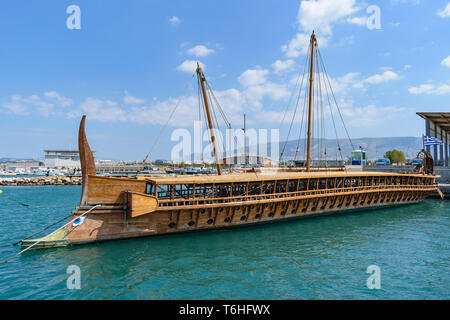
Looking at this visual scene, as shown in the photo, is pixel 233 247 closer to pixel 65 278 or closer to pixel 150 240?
pixel 150 240

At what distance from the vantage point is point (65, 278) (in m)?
10.0

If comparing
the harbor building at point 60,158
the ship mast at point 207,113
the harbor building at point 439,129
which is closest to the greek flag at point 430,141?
the harbor building at point 439,129

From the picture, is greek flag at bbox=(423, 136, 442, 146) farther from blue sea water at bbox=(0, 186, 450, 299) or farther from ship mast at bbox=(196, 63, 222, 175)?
ship mast at bbox=(196, 63, 222, 175)

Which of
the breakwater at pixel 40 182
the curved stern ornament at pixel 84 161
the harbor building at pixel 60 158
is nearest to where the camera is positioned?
the curved stern ornament at pixel 84 161

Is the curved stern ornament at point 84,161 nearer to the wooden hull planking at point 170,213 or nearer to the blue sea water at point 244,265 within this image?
the wooden hull planking at point 170,213

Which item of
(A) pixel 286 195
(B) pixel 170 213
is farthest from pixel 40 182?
(A) pixel 286 195

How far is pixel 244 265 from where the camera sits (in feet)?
37.5

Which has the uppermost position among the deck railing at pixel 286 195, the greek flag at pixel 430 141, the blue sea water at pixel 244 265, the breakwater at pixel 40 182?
the greek flag at pixel 430 141

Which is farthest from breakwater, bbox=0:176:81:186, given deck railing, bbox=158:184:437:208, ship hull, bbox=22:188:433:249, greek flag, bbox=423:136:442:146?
greek flag, bbox=423:136:442:146

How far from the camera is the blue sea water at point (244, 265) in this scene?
9.16 meters

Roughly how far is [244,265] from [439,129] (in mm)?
54740

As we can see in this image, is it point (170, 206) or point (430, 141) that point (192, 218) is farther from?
point (430, 141)

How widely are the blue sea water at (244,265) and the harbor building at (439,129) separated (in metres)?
33.6
